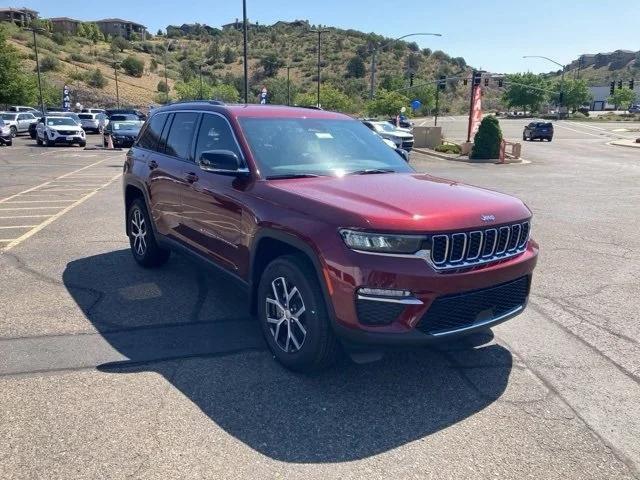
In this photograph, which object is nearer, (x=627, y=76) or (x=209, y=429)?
(x=209, y=429)

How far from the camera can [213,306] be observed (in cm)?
522

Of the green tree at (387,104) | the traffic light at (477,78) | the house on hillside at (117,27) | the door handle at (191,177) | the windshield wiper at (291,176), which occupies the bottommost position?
the door handle at (191,177)

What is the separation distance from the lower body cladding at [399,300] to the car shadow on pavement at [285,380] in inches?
18.8

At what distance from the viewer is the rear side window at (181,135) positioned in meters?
5.27

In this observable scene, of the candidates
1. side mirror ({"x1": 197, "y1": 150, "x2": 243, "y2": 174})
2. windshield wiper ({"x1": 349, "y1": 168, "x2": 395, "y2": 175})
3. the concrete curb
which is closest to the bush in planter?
the concrete curb

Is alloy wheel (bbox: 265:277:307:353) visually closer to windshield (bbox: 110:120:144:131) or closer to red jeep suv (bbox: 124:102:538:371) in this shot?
red jeep suv (bbox: 124:102:538:371)

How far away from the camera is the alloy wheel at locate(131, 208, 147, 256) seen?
6.30 metres

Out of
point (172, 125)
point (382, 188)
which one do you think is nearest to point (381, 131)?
point (172, 125)

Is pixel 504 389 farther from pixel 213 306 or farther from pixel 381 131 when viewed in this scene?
pixel 381 131

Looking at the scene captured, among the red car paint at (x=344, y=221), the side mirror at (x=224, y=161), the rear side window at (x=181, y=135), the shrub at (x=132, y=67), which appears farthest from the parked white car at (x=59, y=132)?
the shrub at (x=132, y=67)

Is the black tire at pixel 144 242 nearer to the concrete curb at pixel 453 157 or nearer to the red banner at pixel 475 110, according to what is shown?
the concrete curb at pixel 453 157

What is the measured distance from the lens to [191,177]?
4984 mm

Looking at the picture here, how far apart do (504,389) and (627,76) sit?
194866 mm

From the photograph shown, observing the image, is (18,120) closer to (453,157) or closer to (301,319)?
(453,157)
